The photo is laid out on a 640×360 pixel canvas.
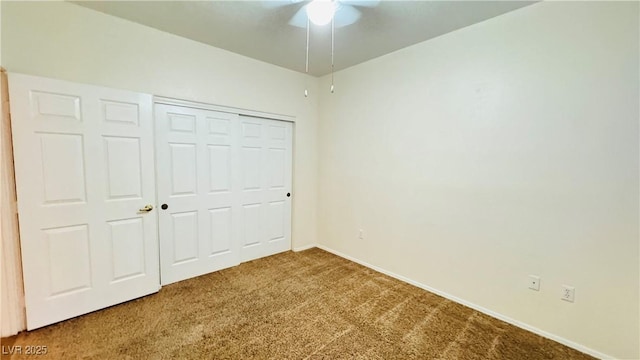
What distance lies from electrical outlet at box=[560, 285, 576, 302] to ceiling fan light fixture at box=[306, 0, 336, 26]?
2.76m

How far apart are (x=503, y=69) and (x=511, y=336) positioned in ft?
7.25

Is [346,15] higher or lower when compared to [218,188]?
higher

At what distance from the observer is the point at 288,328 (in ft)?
7.04

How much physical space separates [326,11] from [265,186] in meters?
2.30

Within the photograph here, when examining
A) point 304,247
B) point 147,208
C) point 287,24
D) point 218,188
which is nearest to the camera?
point 287,24

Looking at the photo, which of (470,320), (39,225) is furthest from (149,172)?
(470,320)

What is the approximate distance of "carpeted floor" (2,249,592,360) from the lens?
1881mm

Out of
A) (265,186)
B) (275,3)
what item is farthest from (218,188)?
(275,3)

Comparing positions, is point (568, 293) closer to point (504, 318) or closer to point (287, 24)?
point (504, 318)

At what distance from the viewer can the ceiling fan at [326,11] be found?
6.36 feet

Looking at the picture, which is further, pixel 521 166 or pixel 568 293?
pixel 521 166

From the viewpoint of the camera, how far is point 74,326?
211 centimetres

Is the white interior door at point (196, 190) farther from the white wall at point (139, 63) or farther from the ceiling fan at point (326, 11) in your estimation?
the ceiling fan at point (326, 11)

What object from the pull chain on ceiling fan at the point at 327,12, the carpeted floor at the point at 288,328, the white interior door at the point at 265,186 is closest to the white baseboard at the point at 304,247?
the white interior door at the point at 265,186
